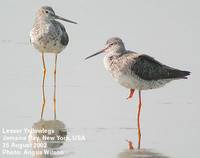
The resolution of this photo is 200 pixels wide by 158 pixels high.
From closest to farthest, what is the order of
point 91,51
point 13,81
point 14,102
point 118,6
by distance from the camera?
1. point 14,102
2. point 13,81
3. point 91,51
4. point 118,6

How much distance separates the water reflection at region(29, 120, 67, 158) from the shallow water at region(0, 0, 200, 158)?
12 centimetres

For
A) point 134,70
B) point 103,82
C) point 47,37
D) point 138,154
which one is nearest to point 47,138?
point 138,154

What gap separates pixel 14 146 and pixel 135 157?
1834mm

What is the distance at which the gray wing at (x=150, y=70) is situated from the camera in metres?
8.88

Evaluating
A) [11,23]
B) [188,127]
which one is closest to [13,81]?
[188,127]

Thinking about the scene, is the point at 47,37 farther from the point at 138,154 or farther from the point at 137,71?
the point at 138,154

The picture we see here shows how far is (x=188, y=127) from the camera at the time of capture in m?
8.29

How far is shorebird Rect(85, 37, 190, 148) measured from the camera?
28.8ft

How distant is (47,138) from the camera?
746 cm

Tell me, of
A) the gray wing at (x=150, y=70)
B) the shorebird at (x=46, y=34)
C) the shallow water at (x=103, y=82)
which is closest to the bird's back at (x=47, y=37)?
the shorebird at (x=46, y=34)

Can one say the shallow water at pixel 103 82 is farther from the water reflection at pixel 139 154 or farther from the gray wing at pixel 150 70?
the gray wing at pixel 150 70

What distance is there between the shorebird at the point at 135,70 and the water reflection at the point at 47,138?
1439mm

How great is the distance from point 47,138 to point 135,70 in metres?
2.30

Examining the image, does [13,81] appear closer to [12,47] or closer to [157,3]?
[12,47]
